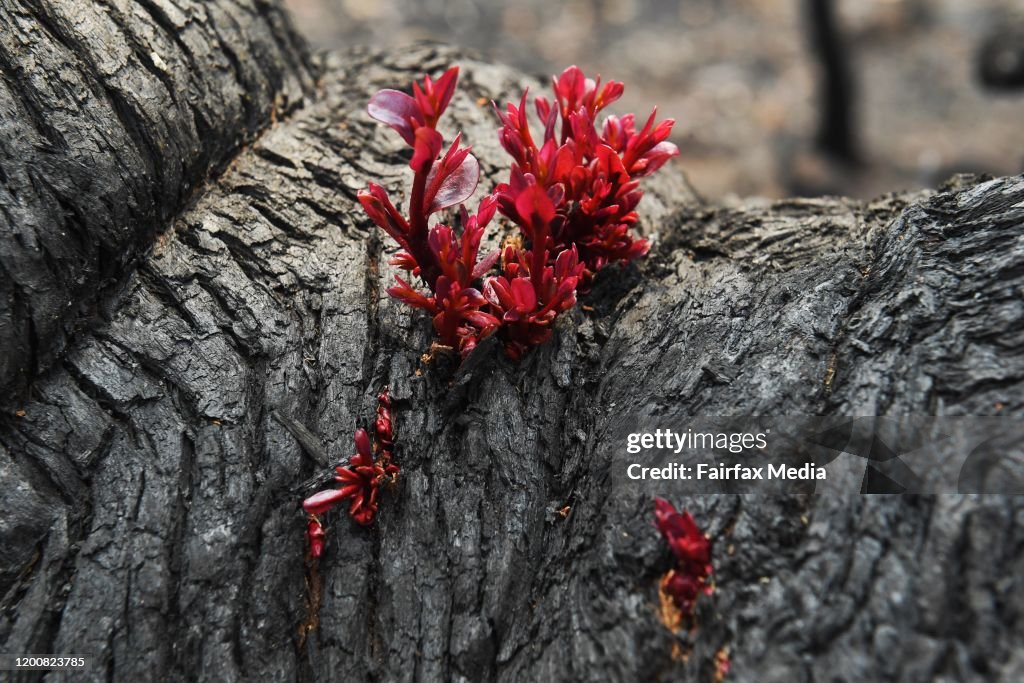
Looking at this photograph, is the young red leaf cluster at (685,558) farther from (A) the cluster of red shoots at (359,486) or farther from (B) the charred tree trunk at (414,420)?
(A) the cluster of red shoots at (359,486)

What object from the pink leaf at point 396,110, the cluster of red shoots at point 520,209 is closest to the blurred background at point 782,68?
the cluster of red shoots at point 520,209

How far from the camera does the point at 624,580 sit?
1812 mm

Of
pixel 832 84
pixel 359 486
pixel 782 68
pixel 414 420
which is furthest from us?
pixel 782 68

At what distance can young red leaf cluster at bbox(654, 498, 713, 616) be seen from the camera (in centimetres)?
171

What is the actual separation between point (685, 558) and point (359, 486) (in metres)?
0.90

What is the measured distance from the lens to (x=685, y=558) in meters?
1.72

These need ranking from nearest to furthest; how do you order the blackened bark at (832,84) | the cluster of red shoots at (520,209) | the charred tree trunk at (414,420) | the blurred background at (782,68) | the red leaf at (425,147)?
the charred tree trunk at (414,420)
the red leaf at (425,147)
the cluster of red shoots at (520,209)
the blackened bark at (832,84)
the blurred background at (782,68)

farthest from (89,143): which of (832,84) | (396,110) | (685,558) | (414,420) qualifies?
(832,84)

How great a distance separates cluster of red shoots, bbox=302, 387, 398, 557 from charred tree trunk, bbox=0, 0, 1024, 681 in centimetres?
5

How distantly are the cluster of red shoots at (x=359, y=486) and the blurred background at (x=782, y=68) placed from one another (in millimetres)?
5133

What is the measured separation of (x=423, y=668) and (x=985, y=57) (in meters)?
6.76

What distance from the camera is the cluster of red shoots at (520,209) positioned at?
77.3 inches

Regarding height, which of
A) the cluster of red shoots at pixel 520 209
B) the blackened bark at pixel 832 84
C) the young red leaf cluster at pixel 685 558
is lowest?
the young red leaf cluster at pixel 685 558

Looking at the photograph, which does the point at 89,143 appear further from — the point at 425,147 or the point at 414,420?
the point at 414,420
